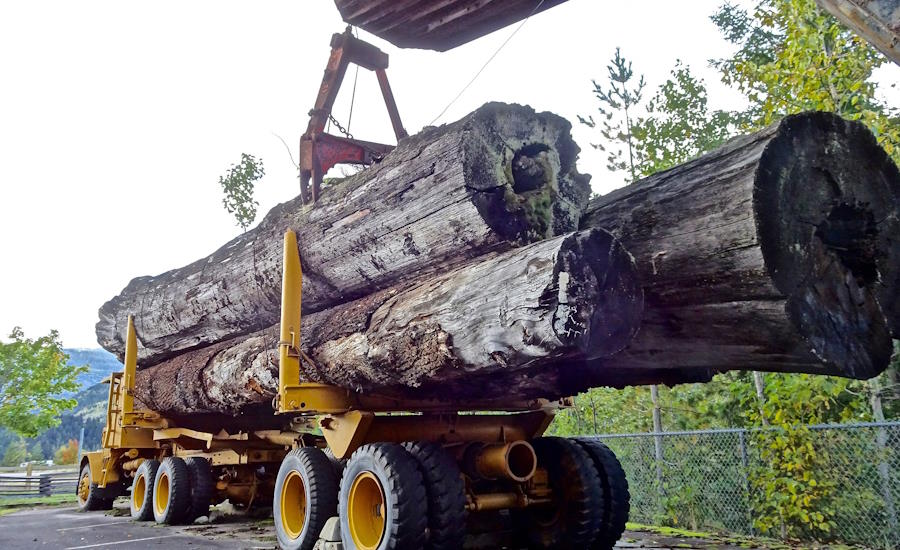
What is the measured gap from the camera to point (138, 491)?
336 inches

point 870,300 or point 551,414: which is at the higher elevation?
point 870,300

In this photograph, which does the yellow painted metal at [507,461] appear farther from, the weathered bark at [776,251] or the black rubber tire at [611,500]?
the weathered bark at [776,251]

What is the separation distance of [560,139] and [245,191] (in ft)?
47.8

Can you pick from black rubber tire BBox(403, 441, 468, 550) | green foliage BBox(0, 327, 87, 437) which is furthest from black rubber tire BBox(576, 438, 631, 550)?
green foliage BBox(0, 327, 87, 437)

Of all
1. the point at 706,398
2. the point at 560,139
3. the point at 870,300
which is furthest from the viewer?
the point at 706,398

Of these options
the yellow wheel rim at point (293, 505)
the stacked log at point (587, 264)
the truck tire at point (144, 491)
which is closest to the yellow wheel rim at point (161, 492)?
→ the truck tire at point (144, 491)

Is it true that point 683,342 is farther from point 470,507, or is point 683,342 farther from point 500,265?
point 470,507

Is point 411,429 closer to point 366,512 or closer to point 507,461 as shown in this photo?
point 366,512

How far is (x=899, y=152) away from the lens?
18.4 ft

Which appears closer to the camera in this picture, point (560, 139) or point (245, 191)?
point (560, 139)

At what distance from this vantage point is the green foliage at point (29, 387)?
60.4ft

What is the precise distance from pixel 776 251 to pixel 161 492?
781cm

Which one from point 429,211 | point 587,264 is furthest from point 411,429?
point 587,264

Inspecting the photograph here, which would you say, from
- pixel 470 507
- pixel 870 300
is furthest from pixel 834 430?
pixel 470 507
